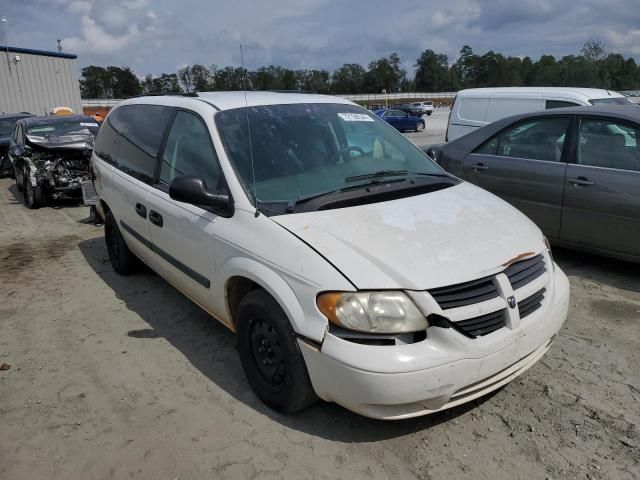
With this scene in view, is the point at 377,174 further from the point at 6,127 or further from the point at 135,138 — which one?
the point at 6,127

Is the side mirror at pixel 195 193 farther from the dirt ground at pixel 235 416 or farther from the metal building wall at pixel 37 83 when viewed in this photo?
the metal building wall at pixel 37 83

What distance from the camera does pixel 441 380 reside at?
2426 millimetres

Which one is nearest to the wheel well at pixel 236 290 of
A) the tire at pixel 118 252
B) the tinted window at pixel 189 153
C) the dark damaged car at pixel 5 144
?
the tinted window at pixel 189 153

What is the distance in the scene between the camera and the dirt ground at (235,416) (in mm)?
2604

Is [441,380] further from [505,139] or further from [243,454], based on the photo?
[505,139]

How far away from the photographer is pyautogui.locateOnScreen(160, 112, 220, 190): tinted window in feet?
11.3

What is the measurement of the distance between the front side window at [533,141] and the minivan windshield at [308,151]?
1.99 metres

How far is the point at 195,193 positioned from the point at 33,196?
26.0ft

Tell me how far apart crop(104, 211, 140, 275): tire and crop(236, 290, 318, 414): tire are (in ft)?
8.35

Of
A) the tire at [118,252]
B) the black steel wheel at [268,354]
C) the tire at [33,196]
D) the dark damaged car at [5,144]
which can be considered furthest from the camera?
the dark damaged car at [5,144]

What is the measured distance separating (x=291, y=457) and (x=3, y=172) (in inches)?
579

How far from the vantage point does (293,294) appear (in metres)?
2.65

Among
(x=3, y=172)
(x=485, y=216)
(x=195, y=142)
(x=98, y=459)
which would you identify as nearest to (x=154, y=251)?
(x=195, y=142)

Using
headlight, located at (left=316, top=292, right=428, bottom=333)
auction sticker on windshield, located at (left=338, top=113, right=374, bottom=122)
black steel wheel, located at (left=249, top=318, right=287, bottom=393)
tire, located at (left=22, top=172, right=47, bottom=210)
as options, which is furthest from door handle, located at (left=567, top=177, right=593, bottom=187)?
tire, located at (left=22, top=172, right=47, bottom=210)
